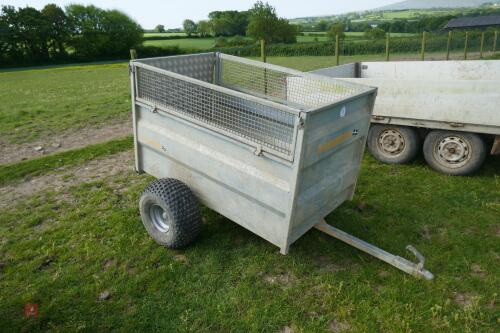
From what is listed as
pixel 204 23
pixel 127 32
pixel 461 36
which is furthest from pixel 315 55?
pixel 204 23

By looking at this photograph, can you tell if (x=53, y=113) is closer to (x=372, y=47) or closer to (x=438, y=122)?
(x=438, y=122)

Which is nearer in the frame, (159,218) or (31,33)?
(159,218)

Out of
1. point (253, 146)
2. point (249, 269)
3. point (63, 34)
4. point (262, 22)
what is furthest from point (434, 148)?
point (63, 34)

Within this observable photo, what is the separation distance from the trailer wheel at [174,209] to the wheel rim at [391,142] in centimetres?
389

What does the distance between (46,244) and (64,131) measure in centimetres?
529

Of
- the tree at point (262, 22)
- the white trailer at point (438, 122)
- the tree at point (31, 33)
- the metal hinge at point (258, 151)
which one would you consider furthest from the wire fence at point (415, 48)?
the tree at point (31, 33)

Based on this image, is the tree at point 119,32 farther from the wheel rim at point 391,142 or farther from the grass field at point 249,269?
the grass field at point 249,269

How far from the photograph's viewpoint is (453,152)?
575cm

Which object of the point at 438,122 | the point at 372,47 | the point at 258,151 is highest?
the point at 372,47

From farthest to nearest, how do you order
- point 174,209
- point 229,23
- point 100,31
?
point 229,23 < point 100,31 < point 174,209

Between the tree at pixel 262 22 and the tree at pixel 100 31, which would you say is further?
the tree at pixel 100 31

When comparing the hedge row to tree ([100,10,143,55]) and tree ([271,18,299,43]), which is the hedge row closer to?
tree ([271,18,299,43])

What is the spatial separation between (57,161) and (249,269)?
4594 mm

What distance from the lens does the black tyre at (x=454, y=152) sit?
5.54 m
